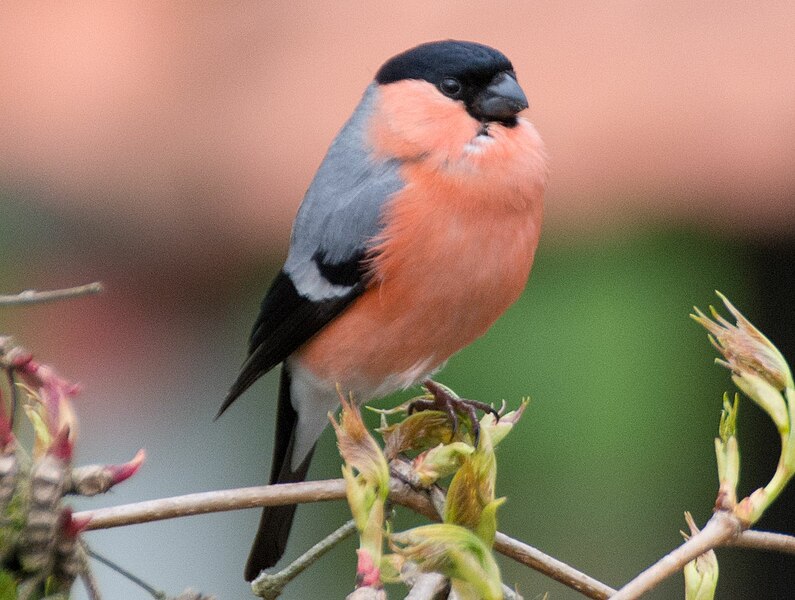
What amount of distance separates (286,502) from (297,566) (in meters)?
0.09

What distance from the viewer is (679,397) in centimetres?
250

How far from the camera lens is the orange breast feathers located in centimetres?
143

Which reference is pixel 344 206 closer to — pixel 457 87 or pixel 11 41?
pixel 457 87

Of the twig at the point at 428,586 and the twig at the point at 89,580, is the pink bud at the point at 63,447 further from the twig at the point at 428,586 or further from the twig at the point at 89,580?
the twig at the point at 428,586

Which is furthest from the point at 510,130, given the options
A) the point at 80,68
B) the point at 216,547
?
the point at 216,547

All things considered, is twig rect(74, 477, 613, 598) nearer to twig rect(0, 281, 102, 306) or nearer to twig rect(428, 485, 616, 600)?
twig rect(428, 485, 616, 600)

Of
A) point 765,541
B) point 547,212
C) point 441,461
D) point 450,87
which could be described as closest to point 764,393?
point 765,541

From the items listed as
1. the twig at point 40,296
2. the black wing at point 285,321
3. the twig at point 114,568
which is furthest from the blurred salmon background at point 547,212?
the twig at point 40,296

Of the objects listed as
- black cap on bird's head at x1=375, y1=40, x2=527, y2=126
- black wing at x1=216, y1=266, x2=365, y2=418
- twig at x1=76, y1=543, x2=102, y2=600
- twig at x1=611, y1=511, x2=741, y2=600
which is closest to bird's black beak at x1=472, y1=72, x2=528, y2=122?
black cap on bird's head at x1=375, y1=40, x2=527, y2=126

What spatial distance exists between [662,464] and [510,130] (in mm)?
1180

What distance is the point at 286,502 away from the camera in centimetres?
71

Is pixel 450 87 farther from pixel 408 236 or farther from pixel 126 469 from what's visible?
pixel 126 469

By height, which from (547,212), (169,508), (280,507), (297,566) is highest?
(169,508)

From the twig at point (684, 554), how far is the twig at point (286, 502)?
67 mm
